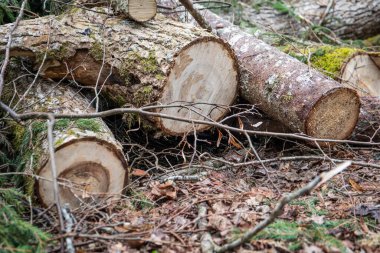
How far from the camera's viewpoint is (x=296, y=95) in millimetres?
3727

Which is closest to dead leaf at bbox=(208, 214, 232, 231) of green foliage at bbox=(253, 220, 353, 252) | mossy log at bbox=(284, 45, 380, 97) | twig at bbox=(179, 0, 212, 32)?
green foliage at bbox=(253, 220, 353, 252)

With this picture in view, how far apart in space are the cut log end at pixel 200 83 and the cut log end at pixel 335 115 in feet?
2.49

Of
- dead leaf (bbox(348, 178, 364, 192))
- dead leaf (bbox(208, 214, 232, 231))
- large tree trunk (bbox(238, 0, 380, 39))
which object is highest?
large tree trunk (bbox(238, 0, 380, 39))

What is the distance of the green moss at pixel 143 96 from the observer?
349 centimetres

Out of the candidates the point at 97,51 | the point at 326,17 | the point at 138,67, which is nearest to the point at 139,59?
the point at 138,67

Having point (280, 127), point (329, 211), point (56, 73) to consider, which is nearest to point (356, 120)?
point (280, 127)

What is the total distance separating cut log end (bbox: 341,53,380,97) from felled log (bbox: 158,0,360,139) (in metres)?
0.84

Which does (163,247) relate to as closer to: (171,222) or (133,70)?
(171,222)

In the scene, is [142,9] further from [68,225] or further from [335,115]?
[68,225]

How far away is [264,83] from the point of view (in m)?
3.94

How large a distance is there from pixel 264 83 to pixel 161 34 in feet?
3.33

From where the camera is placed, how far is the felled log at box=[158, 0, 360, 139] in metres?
3.67

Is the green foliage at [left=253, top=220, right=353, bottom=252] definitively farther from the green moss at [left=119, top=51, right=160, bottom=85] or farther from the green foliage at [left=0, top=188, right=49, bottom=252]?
the green moss at [left=119, top=51, right=160, bottom=85]

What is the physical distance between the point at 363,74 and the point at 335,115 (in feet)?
4.34
